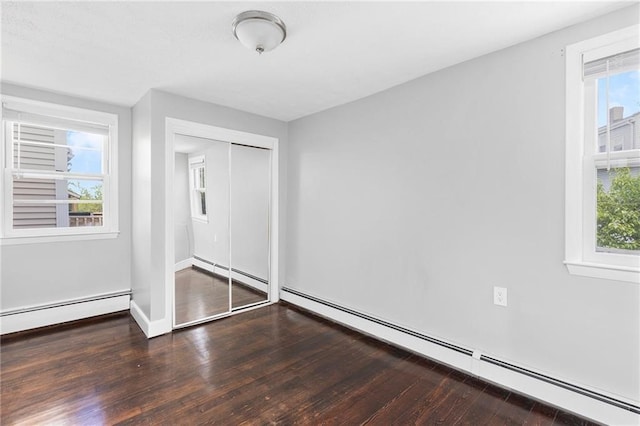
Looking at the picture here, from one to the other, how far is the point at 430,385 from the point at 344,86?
8.53 feet

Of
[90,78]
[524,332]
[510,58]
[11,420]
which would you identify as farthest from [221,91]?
[524,332]

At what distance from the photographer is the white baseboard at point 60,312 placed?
2951mm

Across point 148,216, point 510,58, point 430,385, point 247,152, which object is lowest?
point 430,385

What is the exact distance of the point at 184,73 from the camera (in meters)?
2.59

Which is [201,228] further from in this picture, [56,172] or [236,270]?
[56,172]

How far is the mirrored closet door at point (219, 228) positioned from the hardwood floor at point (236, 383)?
0.47m

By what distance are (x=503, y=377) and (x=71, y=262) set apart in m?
4.22

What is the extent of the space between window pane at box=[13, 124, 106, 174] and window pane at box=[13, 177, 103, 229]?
6.0 inches

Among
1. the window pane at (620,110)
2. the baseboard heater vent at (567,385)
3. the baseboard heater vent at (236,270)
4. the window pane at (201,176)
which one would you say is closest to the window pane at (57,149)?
the window pane at (201,176)

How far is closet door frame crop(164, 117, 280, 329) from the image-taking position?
10.0 feet

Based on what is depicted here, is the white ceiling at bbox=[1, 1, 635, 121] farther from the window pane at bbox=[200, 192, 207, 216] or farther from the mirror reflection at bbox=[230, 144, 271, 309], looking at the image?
the window pane at bbox=[200, 192, 207, 216]

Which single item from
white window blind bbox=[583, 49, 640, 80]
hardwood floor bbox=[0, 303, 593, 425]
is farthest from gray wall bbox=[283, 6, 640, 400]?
hardwood floor bbox=[0, 303, 593, 425]

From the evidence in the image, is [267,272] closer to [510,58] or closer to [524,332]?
[524,332]

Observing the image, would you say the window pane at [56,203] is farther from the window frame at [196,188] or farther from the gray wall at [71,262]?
the window frame at [196,188]
